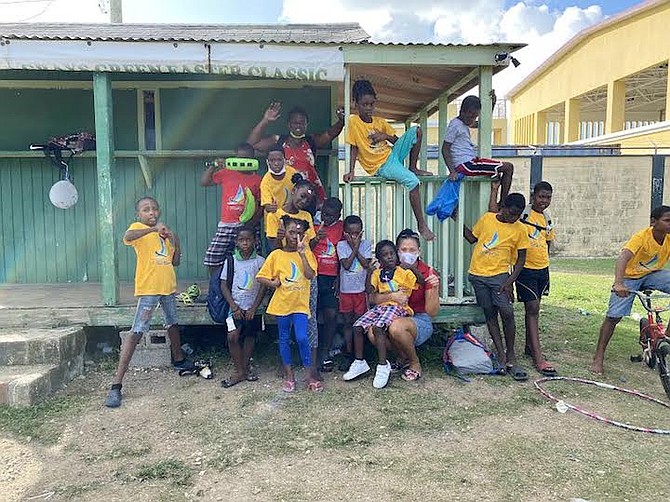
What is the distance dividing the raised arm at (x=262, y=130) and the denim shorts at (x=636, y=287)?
338cm

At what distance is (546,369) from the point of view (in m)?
5.02

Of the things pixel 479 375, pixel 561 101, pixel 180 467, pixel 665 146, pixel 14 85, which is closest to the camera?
pixel 180 467

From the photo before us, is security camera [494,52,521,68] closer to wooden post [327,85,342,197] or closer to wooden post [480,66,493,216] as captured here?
wooden post [480,66,493,216]

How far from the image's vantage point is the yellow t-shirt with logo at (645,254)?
4918 mm

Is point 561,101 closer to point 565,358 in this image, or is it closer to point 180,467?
point 565,358

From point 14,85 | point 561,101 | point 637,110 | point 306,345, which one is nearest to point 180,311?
point 306,345

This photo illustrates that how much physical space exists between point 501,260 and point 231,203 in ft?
7.93

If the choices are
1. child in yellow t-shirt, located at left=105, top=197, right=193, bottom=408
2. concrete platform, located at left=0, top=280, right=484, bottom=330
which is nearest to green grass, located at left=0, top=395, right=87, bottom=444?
child in yellow t-shirt, located at left=105, top=197, right=193, bottom=408

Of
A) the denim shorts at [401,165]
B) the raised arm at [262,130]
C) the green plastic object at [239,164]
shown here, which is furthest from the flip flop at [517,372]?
the raised arm at [262,130]

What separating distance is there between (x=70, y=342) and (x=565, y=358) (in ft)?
14.7

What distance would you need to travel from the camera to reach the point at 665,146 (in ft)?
51.9

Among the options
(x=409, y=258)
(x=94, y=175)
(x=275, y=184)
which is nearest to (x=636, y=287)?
(x=409, y=258)

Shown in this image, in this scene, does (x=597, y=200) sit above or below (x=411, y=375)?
above

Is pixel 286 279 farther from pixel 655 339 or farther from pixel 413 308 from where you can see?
pixel 655 339
